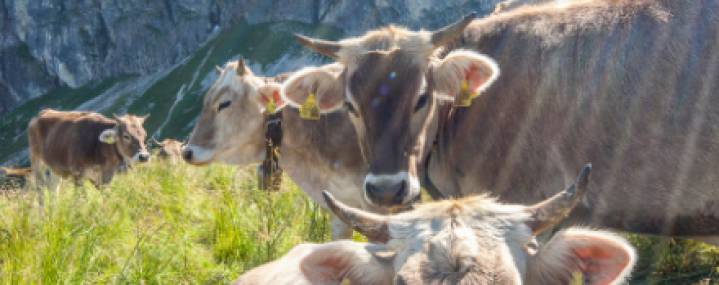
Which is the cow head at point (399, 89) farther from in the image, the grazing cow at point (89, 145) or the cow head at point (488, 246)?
the grazing cow at point (89, 145)

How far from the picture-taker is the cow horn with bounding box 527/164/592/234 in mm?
2537

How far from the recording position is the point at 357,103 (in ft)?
16.0

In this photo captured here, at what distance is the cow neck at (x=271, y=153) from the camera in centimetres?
689

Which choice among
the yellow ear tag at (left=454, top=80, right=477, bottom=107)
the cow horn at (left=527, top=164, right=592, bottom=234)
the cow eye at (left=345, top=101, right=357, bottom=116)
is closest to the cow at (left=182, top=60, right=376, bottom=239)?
the cow eye at (left=345, top=101, right=357, bottom=116)

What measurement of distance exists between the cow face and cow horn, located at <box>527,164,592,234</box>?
5.01m

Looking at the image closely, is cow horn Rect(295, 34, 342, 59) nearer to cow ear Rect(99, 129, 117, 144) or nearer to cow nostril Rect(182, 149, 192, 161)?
cow nostril Rect(182, 149, 192, 161)

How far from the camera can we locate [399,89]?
475 cm

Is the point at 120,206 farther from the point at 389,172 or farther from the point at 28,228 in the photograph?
the point at 389,172

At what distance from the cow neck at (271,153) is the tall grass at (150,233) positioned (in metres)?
0.23

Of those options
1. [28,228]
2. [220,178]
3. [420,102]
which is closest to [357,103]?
[420,102]

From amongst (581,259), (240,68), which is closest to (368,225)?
(581,259)

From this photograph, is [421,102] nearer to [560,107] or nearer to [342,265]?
[560,107]

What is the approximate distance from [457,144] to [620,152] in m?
1.19

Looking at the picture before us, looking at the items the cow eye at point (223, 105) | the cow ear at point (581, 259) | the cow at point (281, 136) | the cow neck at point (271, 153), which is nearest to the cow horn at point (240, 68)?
the cow at point (281, 136)
